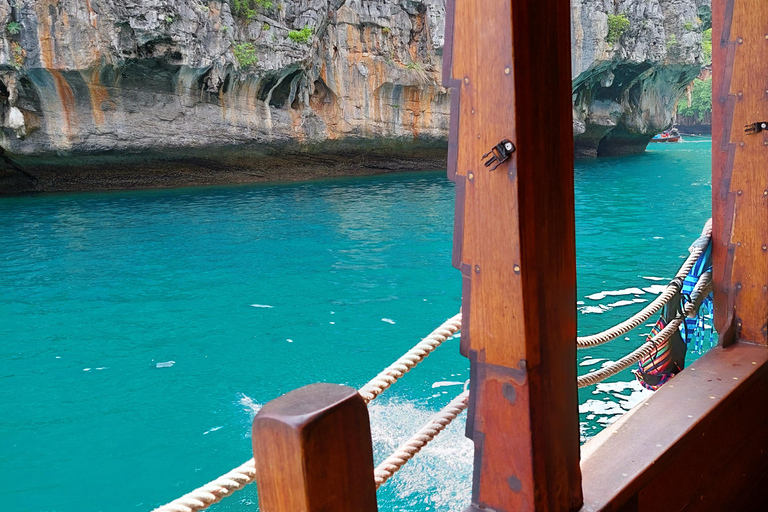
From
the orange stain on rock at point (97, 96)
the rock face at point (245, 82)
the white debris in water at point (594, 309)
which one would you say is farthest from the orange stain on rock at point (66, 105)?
the white debris in water at point (594, 309)

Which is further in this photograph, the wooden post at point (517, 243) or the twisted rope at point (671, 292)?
the twisted rope at point (671, 292)

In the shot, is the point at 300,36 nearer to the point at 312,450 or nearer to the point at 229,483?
the point at 229,483

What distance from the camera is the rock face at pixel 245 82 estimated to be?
46.2 feet

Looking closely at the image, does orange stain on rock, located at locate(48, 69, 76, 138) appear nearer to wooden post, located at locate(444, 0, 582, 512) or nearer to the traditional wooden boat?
the traditional wooden boat

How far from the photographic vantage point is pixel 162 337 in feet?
18.1

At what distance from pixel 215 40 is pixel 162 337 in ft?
39.2

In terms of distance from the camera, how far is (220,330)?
5.65m

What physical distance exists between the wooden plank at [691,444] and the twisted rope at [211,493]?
65 centimetres

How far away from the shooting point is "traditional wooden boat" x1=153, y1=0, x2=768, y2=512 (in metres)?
0.73

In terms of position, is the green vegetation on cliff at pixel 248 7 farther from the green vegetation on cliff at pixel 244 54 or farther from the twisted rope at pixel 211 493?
the twisted rope at pixel 211 493

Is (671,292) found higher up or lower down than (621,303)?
higher up

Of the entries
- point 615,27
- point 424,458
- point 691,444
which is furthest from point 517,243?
point 615,27

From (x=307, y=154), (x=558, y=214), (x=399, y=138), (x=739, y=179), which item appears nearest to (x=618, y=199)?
(x=399, y=138)

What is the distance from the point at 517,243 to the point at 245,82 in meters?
17.1
